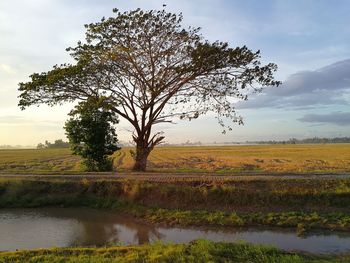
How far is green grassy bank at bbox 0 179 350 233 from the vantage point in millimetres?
16141

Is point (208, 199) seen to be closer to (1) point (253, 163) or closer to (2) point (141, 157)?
(2) point (141, 157)

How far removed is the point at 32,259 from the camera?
10.2m

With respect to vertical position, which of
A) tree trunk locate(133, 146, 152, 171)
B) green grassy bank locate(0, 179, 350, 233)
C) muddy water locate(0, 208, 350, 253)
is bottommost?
muddy water locate(0, 208, 350, 253)

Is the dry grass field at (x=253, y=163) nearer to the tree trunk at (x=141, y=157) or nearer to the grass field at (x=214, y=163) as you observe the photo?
the grass field at (x=214, y=163)

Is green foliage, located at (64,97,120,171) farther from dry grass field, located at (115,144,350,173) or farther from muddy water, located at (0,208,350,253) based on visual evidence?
muddy water, located at (0,208,350,253)

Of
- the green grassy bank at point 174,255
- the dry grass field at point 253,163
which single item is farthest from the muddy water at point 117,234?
the dry grass field at point 253,163

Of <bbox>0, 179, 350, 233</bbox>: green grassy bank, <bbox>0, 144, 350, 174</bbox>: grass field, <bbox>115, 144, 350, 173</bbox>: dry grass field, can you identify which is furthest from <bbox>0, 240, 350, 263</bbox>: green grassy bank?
<bbox>115, 144, 350, 173</bbox>: dry grass field

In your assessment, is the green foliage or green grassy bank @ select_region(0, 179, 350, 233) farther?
the green foliage

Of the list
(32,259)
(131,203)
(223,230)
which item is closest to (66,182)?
(131,203)

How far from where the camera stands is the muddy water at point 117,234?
13.1m

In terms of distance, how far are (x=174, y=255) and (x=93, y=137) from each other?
20.7m

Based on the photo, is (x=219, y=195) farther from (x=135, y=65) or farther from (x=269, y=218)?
(x=135, y=65)

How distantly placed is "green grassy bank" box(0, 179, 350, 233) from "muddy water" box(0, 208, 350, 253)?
2.84 feet

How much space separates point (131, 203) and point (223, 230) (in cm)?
568
